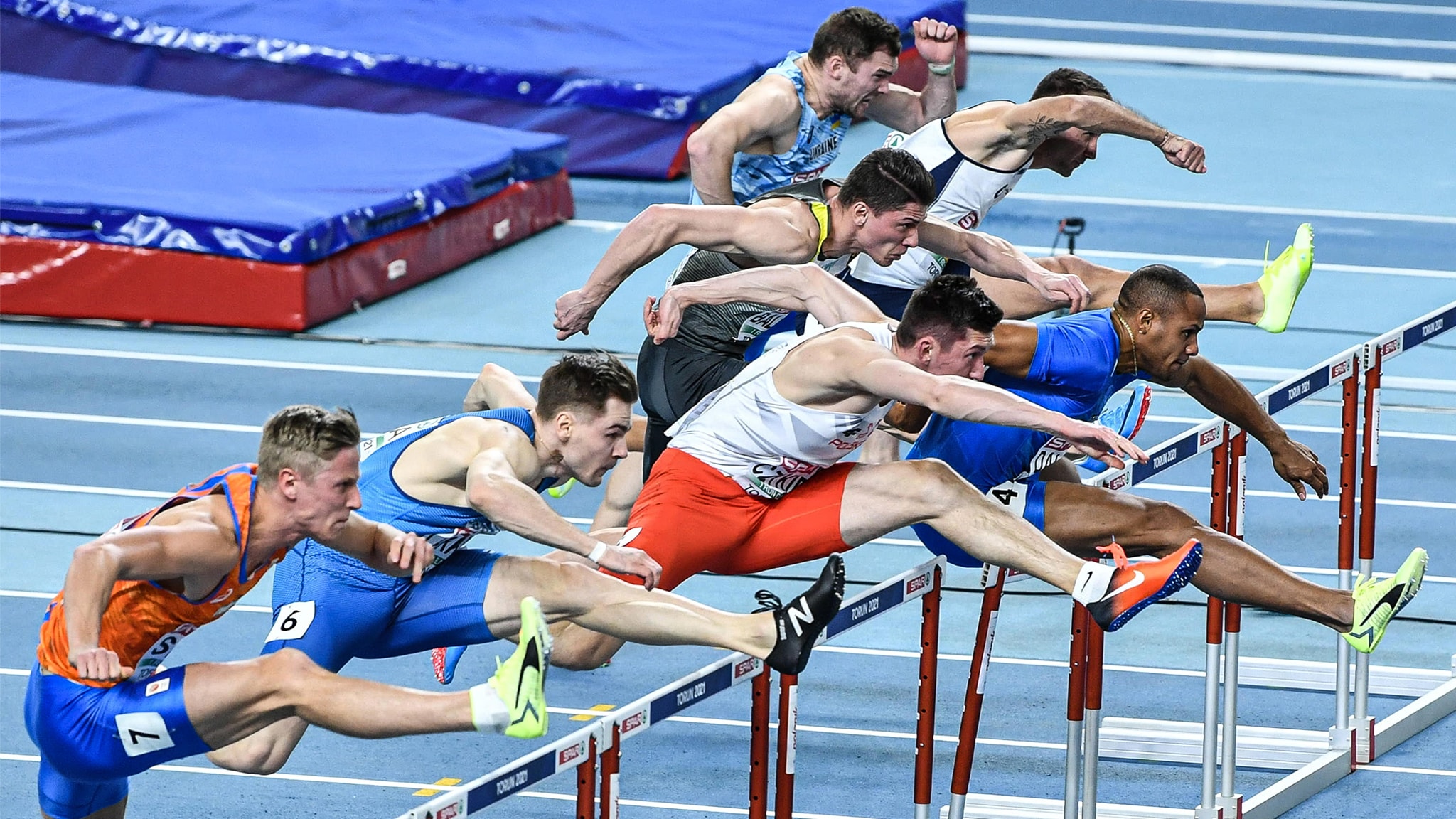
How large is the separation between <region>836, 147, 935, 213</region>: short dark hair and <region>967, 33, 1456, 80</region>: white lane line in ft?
39.4

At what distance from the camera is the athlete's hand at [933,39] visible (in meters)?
7.45

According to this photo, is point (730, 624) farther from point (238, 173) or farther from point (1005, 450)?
point (238, 173)

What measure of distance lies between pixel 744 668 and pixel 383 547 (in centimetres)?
124

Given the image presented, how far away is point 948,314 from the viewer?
551 cm

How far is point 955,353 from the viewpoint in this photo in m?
5.54

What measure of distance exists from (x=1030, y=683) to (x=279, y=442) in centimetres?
353

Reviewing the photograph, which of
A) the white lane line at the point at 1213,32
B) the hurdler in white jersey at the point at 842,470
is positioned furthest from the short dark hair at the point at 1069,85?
the white lane line at the point at 1213,32

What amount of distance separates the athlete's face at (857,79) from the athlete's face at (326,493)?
2.86 metres

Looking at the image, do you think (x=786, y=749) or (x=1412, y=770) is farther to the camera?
(x=1412, y=770)

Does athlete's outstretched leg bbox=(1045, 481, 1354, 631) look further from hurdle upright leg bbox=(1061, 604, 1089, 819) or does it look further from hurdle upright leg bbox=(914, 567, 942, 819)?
hurdle upright leg bbox=(914, 567, 942, 819)

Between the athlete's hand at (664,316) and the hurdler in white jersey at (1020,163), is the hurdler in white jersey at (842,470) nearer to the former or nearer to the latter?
the athlete's hand at (664,316)

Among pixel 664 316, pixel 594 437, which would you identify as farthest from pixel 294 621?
pixel 664 316

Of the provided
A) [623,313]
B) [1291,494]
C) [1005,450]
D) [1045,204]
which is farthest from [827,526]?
[1045,204]

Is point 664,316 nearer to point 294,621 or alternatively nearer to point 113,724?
point 294,621
